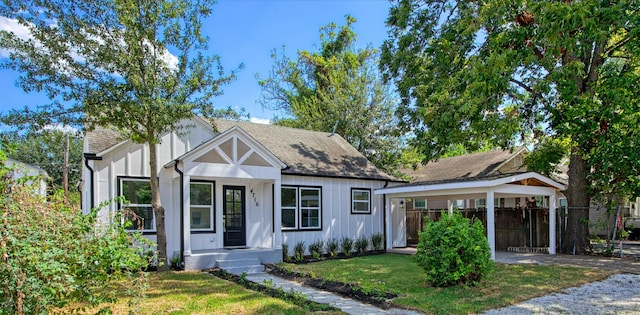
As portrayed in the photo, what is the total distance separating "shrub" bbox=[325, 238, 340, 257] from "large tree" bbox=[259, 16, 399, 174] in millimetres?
5425

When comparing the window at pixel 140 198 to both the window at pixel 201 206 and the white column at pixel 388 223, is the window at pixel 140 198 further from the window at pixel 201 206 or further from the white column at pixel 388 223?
the white column at pixel 388 223

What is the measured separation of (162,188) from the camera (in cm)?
1184

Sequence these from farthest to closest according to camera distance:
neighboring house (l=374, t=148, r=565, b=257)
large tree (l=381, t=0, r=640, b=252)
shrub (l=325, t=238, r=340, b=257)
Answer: shrub (l=325, t=238, r=340, b=257) → neighboring house (l=374, t=148, r=565, b=257) → large tree (l=381, t=0, r=640, b=252)

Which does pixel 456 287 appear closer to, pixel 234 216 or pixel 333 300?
pixel 333 300

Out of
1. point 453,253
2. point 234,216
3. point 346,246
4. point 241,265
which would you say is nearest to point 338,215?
point 346,246

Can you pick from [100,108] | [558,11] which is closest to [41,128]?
[100,108]

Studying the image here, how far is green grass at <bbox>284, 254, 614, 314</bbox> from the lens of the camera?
7160mm

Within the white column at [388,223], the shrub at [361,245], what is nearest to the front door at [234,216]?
the shrub at [361,245]

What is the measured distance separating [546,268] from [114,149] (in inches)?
447

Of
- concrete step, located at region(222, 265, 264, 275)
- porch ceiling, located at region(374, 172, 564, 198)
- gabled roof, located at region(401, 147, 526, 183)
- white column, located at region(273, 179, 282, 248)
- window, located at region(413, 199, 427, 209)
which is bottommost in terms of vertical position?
concrete step, located at region(222, 265, 264, 275)

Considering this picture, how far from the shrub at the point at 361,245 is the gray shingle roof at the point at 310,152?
222 centimetres

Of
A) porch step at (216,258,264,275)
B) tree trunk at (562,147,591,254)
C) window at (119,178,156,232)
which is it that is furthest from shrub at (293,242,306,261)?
tree trunk at (562,147,591,254)

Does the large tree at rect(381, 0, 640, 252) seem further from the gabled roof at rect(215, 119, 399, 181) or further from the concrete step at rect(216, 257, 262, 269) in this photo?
the concrete step at rect(216, 257, 262, 269)

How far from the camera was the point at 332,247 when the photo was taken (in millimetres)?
14172
